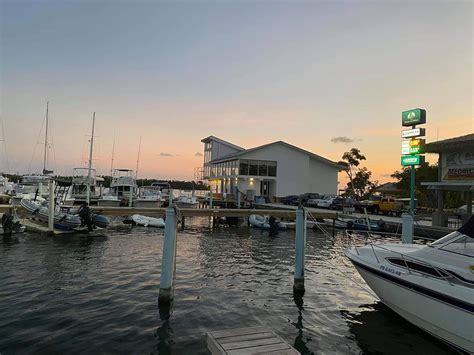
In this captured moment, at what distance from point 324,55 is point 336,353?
1846 cm

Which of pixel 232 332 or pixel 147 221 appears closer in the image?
pixel 232 332

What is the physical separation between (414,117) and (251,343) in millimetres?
22015

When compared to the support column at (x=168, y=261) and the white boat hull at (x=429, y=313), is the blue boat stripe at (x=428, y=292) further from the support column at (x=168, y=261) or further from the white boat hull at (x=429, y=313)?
the support column at (x=168, y=261)

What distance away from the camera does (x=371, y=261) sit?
8484 millimetres

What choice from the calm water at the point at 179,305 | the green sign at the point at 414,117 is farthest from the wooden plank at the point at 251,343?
the green sign at the point at 414,117

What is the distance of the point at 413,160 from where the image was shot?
21.6 m

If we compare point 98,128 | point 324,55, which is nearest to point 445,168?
point 324,55

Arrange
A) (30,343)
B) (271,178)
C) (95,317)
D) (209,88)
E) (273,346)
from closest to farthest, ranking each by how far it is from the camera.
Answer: (273,346)
(30,343)
(95,317)
(209,88)
(271,178)

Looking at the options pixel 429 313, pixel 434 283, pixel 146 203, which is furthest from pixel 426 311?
pixel 146 203

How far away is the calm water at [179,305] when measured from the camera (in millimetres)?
6902

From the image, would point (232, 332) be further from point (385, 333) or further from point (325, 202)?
point (325, 202)

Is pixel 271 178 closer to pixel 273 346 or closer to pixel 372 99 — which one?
pixel 372 99

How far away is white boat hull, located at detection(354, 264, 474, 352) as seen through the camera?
6.04 metres

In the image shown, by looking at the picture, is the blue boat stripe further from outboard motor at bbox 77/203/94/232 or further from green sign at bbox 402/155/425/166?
outboard motor at bbox 77/203/94/232
